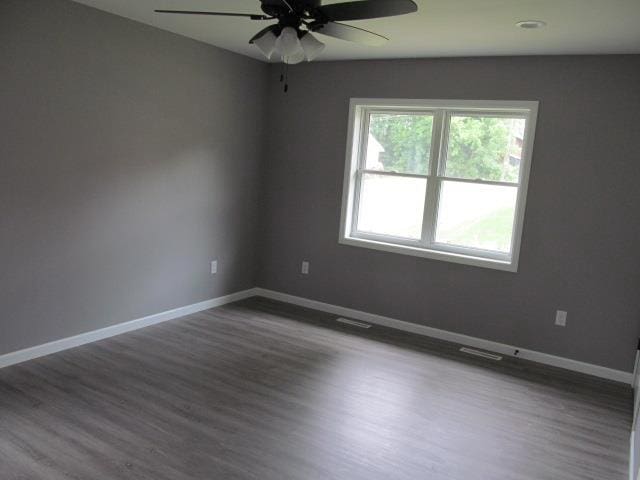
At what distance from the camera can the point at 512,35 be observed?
3416mm

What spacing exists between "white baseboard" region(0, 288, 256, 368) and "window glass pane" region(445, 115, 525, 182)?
2.48 metres

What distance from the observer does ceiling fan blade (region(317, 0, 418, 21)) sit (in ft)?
6.82

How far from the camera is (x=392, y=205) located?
4.86 metres

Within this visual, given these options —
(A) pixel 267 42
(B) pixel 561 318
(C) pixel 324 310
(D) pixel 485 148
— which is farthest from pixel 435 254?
(A) pixel 267 42

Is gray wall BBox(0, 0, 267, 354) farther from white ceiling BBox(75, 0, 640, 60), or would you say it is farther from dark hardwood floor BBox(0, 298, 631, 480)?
dark hardwood floor BBox(0, 298, 631, 480)

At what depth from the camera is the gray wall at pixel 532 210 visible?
151 inches

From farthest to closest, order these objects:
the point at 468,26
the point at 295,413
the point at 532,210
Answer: the point at 532,210
the point at 468,26
the point at 295,413

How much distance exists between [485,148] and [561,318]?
59.5 inches

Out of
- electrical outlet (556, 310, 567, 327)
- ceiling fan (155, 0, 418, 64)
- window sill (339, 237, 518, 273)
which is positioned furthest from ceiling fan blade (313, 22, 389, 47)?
electrical outlet (556, 310, 567, 327)

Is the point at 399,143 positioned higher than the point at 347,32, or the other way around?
the point at 347,32

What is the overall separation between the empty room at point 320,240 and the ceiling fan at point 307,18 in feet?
0.05

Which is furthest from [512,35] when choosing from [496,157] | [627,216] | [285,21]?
[285,21]

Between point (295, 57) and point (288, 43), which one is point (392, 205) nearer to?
point (295, 57)

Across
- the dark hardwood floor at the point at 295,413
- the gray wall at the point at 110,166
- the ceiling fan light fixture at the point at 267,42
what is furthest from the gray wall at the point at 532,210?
the ceiling fan light fixture at the point at 267,42
